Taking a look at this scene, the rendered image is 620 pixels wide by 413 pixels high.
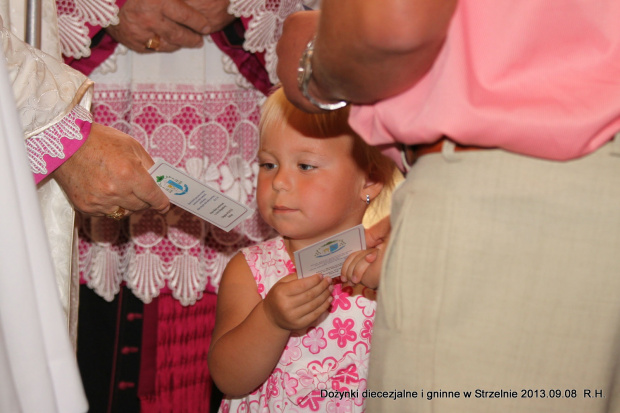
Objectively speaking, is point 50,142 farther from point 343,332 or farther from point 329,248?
point 343,332

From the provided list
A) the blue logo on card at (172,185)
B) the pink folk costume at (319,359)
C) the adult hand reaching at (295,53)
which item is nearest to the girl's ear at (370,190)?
the pink folk costume at (319,359)

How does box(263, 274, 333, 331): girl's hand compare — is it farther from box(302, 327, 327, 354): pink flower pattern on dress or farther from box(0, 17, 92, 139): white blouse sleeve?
box(0, 17, 92, 139): white blouse sleeve

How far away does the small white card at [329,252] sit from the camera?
1.31 meters

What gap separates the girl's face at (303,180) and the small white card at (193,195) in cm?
10

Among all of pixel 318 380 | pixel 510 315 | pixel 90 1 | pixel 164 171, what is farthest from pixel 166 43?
pixel 510 315

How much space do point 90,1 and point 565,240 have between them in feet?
4.46

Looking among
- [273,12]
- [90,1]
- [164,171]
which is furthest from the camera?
[273,12]

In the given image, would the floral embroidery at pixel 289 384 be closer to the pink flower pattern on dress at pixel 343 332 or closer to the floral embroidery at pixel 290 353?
the floral embroidery at pixel 290 353

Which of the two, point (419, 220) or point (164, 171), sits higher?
point (419, 220)

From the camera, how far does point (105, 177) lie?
128cm

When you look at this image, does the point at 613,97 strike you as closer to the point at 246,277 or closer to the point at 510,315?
the point at 510,315

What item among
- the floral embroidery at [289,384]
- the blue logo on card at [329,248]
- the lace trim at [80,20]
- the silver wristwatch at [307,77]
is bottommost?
the floral embroidery at [289,384]

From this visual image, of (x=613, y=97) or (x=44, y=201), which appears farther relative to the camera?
(x=44, y=201)

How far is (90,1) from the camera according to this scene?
1.62 meters
